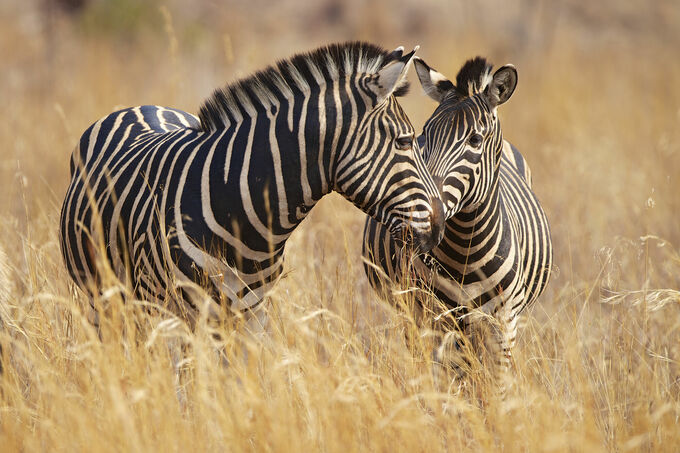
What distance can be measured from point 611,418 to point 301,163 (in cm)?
173

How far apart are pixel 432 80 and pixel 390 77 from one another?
748mm

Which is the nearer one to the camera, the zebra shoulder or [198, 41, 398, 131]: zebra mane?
[198, 41, 398, 131]: zebra mane

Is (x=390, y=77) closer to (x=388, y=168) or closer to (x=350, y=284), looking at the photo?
(x=388, y=168)

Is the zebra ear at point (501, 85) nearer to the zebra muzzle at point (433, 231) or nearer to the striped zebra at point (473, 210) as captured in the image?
the striped zebra at point (473, 210)

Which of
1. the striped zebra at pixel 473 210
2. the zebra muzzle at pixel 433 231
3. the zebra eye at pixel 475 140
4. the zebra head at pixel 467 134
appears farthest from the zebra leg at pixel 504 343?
the zebra eye at pixel 475 140

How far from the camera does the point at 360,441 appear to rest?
2803mm

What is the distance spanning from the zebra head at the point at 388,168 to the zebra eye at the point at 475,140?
479mm

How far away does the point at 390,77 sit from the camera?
3176 mm

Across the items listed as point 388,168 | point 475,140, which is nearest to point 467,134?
point 475,140

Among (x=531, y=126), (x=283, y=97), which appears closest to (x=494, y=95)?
(x=283, y=97)

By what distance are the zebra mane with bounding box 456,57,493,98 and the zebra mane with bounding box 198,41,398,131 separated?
450 millimetres

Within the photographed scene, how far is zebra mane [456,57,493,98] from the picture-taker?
3.74 metres

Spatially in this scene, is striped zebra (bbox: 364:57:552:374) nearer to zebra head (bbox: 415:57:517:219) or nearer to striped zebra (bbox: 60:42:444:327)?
zebra head (bbox: 415:57:517:219)

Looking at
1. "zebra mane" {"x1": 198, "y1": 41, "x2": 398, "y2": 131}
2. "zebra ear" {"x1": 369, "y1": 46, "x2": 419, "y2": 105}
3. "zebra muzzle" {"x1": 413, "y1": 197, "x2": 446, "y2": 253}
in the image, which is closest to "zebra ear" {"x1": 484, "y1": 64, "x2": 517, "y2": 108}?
"zebra mane" {"x1": 198, "y1": 41, "x2": 398, "y2": 131}
